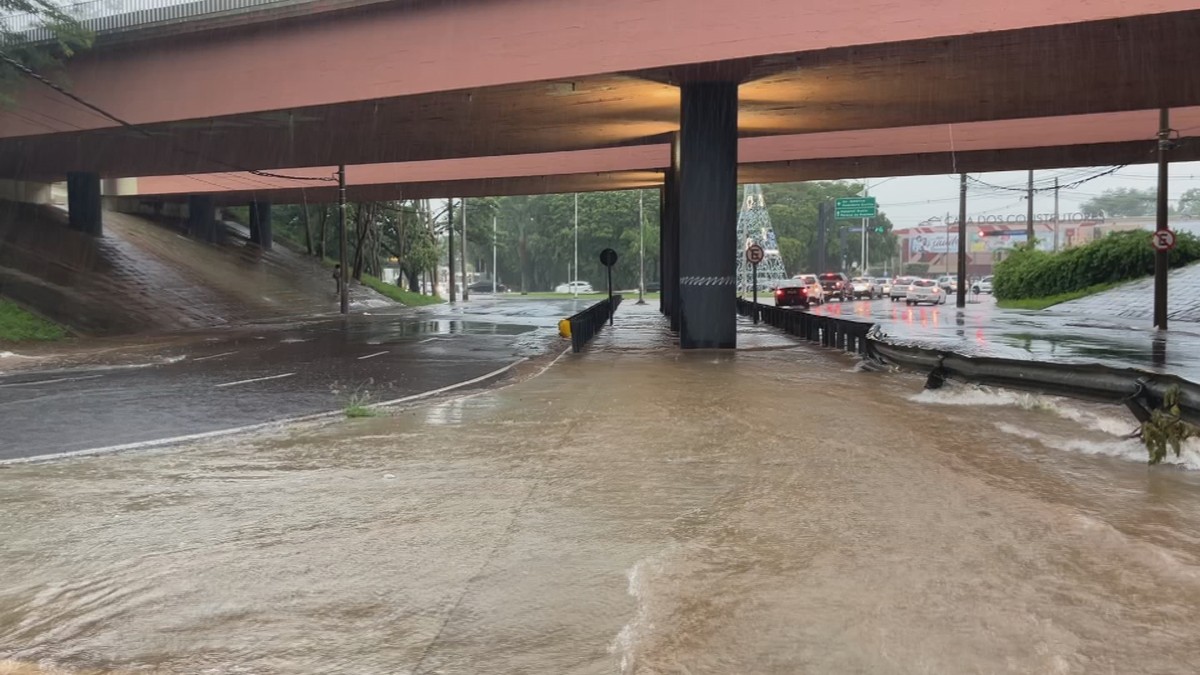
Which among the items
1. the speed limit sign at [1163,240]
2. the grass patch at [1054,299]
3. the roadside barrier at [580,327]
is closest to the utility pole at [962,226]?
the grass patch at [1054,299]

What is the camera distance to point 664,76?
62.4 ft

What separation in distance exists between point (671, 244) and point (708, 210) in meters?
15.1

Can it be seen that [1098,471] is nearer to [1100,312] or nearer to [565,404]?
[565,404]

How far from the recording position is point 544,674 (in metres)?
3.86

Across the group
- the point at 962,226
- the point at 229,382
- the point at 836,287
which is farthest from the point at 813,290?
the point at 229,382

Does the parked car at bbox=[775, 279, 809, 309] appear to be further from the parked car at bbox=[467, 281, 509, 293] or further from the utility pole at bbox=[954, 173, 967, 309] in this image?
the parked car at bbox=[467, 281, 509, 293]

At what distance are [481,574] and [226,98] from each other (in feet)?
66.3

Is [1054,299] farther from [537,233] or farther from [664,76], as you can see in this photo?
[537,233]

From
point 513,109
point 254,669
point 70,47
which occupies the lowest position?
point 254,669

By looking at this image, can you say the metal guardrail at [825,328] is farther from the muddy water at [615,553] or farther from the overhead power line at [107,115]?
the overhead power line at [107,115]

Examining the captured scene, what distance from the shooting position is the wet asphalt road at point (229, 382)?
10492 mm

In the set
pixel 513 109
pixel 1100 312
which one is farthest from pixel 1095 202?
pixel 513 109

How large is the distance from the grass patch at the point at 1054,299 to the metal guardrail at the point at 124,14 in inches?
1473

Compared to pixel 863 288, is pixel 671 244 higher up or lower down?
higher up
